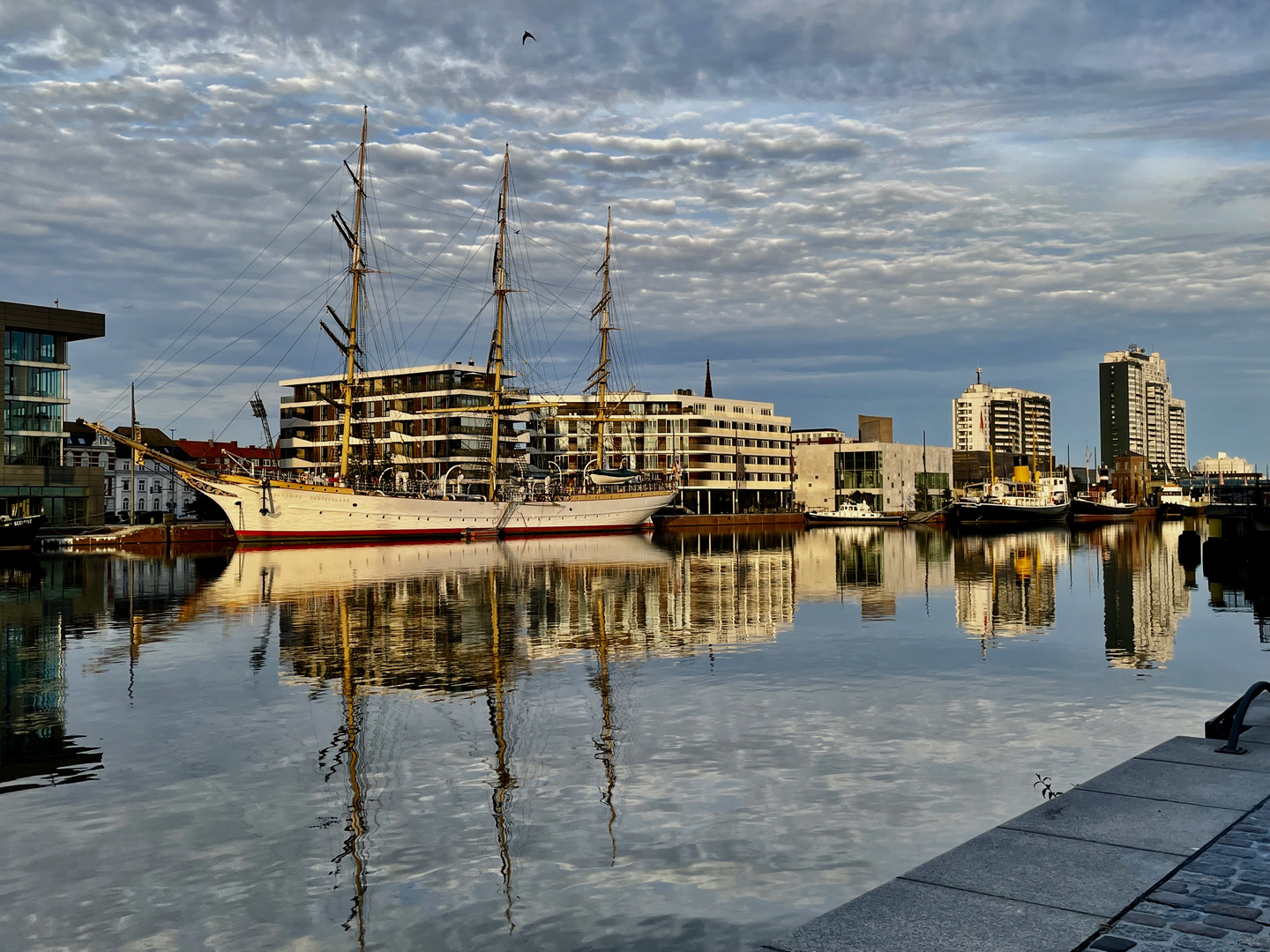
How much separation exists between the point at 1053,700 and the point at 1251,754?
20.2 feet

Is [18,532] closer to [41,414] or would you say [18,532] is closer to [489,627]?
[41,414]

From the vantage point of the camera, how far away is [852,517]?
14762 cm

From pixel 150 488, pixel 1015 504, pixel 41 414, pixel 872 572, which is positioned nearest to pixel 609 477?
pixel 41 414

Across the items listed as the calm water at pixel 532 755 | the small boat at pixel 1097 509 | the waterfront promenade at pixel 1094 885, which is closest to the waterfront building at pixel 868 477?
the small boat at pixel 1097 509

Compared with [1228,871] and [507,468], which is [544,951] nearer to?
[1228,871]

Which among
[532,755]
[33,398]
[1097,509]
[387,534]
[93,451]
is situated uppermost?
[33,398]

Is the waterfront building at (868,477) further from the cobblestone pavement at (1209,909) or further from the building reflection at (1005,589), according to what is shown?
the cobblestone pavement at (1209,909)

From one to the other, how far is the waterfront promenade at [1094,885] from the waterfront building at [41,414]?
9679 centimetres

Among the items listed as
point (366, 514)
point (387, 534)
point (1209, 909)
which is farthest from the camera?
point (387, 534)

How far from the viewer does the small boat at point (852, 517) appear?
475 ft

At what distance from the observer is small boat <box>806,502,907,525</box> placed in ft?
475

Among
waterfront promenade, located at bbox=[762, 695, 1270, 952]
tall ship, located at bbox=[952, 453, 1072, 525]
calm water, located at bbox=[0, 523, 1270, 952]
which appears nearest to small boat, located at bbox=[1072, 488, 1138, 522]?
tall ship, located at bbox=[952, 453, 1072, 525]

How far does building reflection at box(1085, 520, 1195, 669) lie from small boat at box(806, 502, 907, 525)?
78532 mm

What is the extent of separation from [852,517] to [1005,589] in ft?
363
